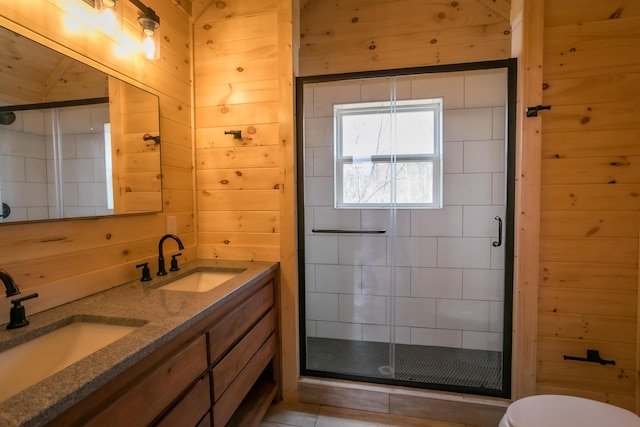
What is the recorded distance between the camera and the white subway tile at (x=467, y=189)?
223cm

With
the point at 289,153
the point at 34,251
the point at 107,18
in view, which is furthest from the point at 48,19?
the point at 289,153

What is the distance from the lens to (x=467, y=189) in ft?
7.44

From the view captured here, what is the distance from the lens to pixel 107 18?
50.0 inches

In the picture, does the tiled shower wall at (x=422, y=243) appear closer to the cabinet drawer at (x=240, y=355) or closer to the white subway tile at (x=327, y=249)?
the white subway tile at (x=327, y=249)

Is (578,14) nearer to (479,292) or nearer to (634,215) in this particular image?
(634,215)

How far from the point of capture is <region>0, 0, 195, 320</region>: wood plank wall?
3.34ft

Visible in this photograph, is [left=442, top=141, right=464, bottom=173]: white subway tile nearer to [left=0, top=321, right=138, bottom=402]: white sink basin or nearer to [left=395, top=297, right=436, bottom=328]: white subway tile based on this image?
[left=395, top=297, right=436, bottom=328]: white subway tile

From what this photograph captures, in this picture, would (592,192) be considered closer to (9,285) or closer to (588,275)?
(588,275)

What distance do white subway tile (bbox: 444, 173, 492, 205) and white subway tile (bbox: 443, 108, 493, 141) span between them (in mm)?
288

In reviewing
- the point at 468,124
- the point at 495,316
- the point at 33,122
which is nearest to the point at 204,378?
the point at 33,122

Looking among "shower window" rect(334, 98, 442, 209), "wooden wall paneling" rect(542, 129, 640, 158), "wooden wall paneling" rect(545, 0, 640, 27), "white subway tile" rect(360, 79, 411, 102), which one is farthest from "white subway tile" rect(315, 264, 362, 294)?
"wooden wall paneling" rect(545, 0, 640, 27)

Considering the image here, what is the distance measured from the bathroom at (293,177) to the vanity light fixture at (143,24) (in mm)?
66

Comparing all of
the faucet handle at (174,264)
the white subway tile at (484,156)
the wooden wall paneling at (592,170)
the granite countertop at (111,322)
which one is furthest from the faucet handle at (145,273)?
the white subway tile at (484,156)

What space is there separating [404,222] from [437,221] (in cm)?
25
